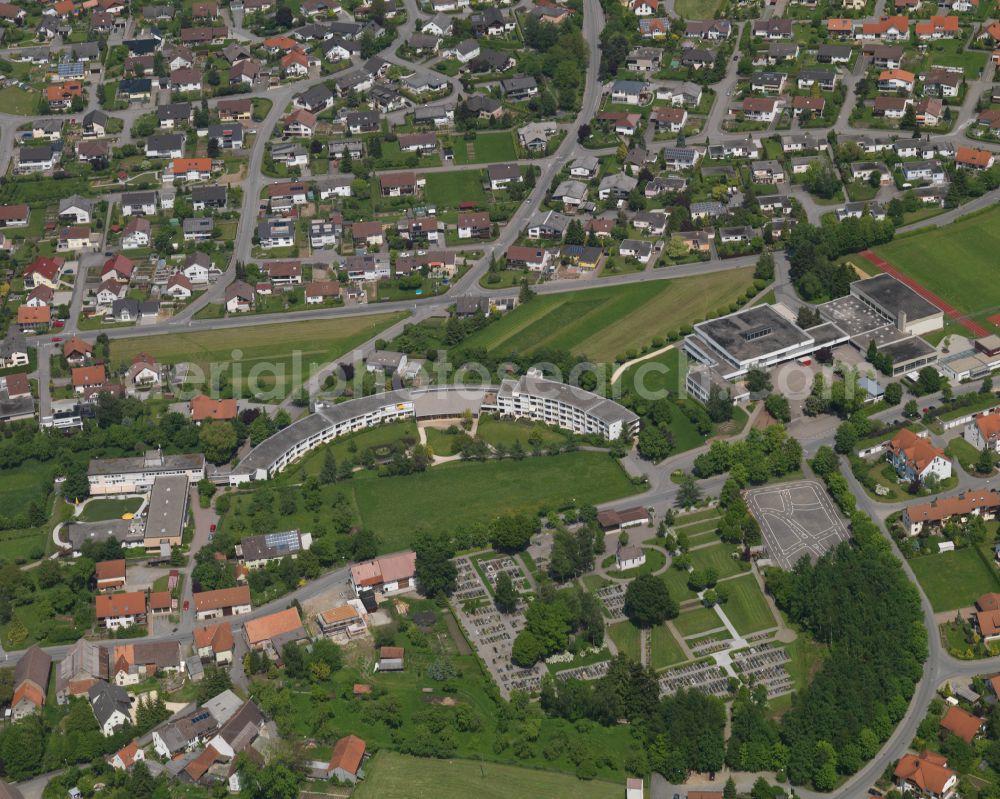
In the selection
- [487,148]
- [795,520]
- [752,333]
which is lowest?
[487,148]

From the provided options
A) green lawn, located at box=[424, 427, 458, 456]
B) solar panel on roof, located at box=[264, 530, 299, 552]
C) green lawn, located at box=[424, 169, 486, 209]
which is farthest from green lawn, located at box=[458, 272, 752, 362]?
solar panel on roof, located at box=[264, 530, 299, 552]

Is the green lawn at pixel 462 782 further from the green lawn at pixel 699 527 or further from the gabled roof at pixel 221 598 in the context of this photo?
the green lawn at pixel 699 527

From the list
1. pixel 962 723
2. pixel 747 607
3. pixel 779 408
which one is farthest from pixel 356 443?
pixel 962 723

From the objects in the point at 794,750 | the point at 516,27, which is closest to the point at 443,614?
the point at 794,750

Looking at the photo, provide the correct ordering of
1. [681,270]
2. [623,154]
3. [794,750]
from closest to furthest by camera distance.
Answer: [794,750] → [681,270] → [623,154]

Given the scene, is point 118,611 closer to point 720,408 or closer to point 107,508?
point 107,508

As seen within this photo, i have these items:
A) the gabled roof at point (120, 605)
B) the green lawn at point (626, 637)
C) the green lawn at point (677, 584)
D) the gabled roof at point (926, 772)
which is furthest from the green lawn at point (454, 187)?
the gabled roof at point (926, 772)

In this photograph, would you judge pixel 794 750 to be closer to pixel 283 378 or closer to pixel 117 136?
pixel 283 378

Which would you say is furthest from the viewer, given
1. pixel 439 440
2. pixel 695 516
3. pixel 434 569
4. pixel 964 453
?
pixel 439 440
